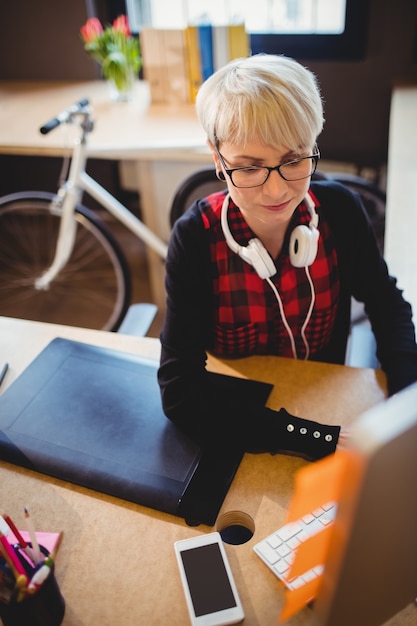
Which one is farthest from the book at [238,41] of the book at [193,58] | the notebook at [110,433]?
the notebook at [110,433]

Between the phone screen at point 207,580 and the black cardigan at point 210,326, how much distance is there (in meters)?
0.21

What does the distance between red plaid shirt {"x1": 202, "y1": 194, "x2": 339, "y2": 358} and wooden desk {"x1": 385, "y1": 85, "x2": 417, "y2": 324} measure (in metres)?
0.22

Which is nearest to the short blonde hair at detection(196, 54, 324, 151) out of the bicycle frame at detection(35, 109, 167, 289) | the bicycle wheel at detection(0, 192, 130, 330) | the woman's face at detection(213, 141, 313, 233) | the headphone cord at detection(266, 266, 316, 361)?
the woman's face at detection(213, 141, 313, 233)

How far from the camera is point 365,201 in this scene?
6.64 ft

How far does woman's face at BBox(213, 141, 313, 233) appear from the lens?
0.99m

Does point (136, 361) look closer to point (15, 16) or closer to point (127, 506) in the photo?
point (127, 506)

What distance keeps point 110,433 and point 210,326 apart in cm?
33

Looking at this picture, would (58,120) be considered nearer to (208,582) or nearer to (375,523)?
(208,582)

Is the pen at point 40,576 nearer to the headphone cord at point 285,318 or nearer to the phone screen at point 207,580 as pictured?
the phone screen at point 207,580

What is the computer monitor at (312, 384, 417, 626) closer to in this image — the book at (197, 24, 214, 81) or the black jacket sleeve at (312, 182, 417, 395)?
the black jacket sleeve at (312, 182, 417, 395)

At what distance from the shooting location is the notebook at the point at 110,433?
37.0 inches

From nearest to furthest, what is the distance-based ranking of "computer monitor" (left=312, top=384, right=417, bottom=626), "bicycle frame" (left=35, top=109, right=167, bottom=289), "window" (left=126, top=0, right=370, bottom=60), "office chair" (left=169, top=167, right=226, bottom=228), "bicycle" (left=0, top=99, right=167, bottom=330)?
"computer monitor" (left=312, top=384, right=417, bottom=626)
"office chair" (left=169, top=167, right=226, bottom=228)
"bicycle frame" (left=35, top=109, right=167, bottom=289)
"bicycle" (left=0, top=99, right=167, bottom=330)
"window" (left=126, top=0, right=370, bottom=60)

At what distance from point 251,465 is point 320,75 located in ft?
7.01

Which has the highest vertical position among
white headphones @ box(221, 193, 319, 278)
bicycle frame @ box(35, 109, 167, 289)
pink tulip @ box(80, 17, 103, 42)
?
pink tulip @ box(80, 17, 103, 42)
